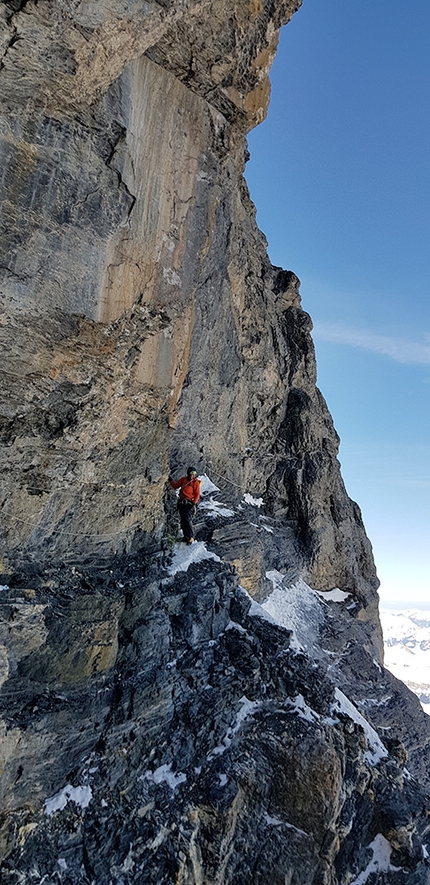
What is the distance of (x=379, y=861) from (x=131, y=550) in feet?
27.4

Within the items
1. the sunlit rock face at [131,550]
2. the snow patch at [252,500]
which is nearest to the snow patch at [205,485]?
the sunlit rock face at [131,550]

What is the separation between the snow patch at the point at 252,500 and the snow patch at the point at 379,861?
1310cm

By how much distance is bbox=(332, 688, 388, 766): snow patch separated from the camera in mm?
10797

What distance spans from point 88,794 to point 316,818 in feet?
14.2

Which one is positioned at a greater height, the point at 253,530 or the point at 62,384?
the point at 62,384

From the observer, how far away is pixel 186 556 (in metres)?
12.7

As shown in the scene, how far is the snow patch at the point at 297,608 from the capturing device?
18219 millimetres

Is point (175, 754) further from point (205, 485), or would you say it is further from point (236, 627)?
point (205, 485)

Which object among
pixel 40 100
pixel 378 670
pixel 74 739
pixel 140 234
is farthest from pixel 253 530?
pixel 40 100

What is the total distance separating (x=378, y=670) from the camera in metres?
19.7

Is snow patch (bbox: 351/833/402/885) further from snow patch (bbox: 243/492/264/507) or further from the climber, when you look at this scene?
snow patch (bbox: 243/492/264/507)

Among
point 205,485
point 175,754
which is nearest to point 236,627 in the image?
point 175,754

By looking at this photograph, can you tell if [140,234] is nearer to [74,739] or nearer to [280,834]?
[74,739]

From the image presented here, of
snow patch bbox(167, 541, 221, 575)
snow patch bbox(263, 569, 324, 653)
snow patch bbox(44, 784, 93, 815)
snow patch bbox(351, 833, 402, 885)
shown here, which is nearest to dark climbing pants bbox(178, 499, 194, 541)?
snow patch bbox(167, 541, 221, 575)
